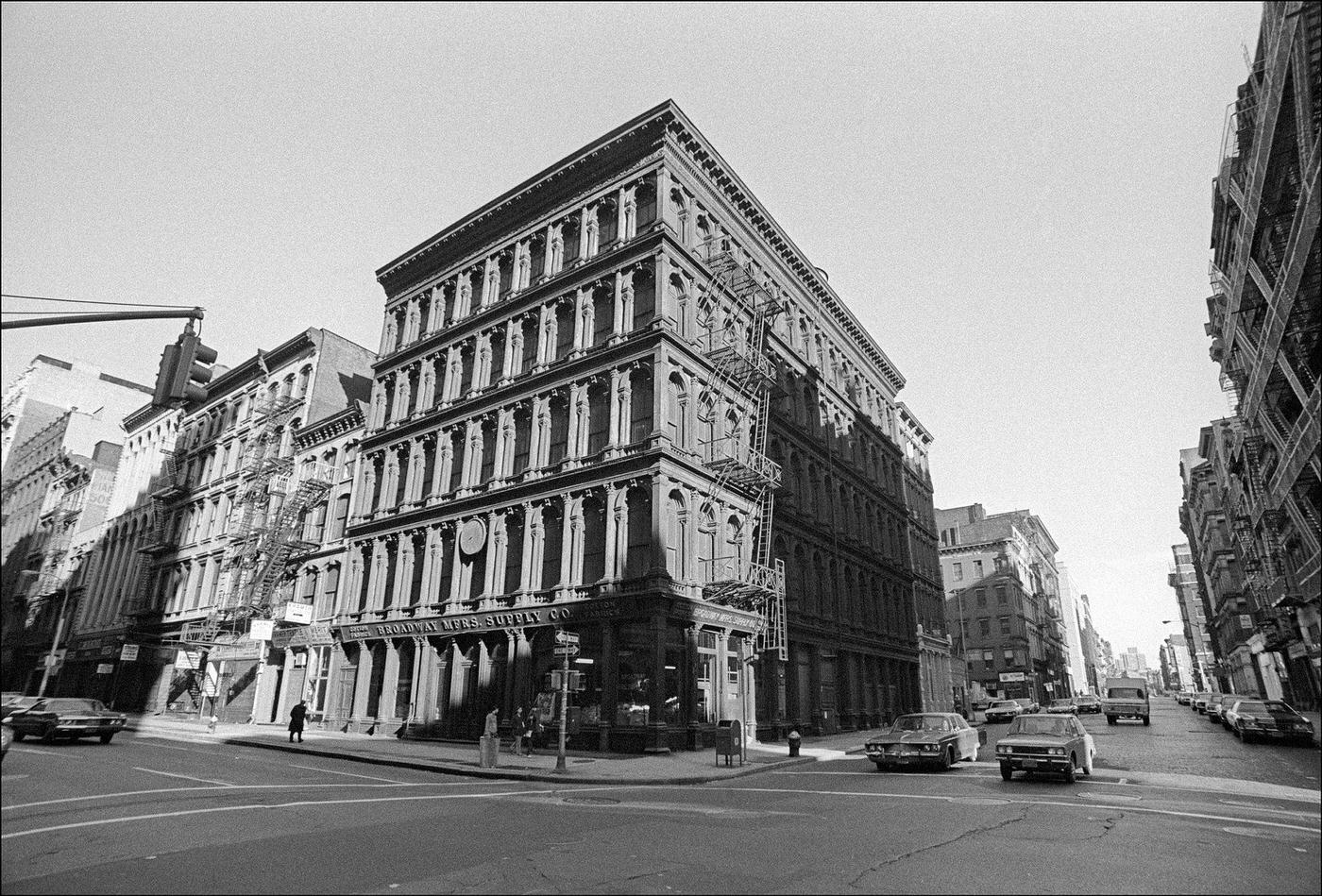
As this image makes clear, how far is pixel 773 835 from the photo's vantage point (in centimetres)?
1027

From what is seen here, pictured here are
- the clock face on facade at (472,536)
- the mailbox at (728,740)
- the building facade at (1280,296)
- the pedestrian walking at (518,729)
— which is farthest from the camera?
the clock face on facade at (472,536)

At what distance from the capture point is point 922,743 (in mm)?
19547

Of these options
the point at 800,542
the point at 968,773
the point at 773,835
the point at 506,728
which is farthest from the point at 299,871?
the point at 800,542

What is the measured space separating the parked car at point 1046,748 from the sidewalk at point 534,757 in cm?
690

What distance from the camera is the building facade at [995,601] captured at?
270ft

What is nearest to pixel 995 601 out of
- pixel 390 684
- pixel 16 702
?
pixel 390 684

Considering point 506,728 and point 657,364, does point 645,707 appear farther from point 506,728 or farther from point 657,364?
point 657,364

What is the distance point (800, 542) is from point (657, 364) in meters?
13.0

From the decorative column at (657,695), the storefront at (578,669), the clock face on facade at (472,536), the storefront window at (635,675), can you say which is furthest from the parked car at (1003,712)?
the clock face on facade at (472,536)

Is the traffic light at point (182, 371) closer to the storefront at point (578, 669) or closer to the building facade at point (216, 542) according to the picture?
the storefront at point (578, 669)

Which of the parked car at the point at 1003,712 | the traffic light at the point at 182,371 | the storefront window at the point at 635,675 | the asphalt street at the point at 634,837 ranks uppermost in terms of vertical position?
the traffic light at the point at 182,371

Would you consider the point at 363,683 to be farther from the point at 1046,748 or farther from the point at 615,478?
the point at 1046,748

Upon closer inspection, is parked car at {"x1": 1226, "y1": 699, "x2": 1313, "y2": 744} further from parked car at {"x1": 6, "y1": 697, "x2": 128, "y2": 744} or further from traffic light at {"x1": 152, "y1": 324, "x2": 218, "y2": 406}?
parked car at {"x1": 6, "y1": 697, "x2": 128, "y2": 744}

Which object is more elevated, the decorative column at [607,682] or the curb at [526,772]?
the decorative column at [607,682]
